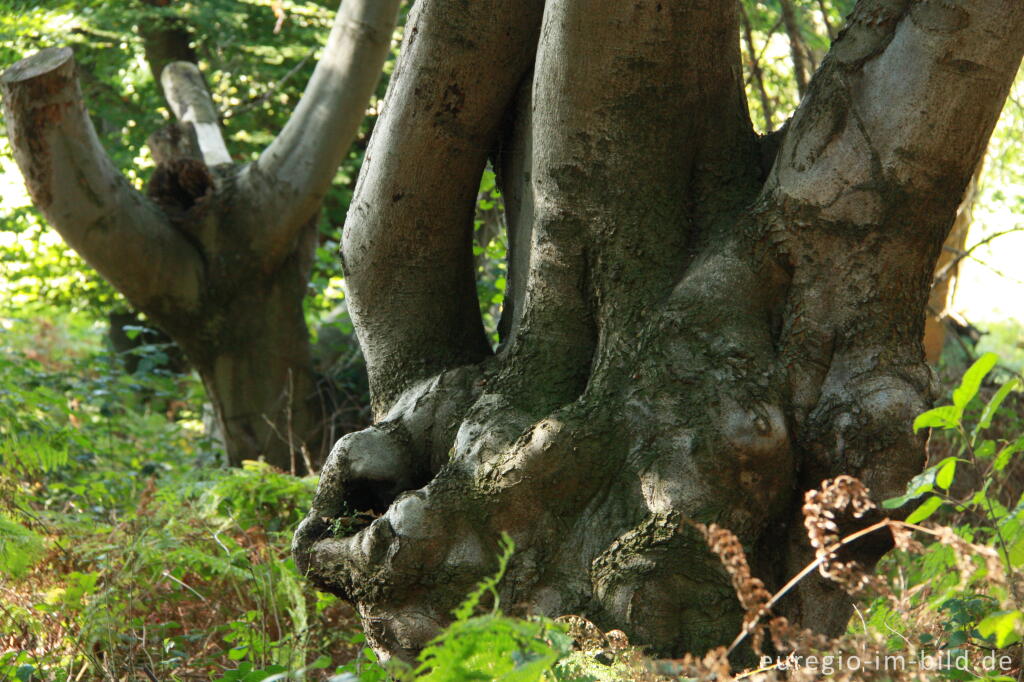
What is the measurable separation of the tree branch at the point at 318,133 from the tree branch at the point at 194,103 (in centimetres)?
102

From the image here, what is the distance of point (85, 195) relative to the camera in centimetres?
579

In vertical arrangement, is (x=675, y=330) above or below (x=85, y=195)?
below

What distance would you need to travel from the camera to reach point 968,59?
2600mm

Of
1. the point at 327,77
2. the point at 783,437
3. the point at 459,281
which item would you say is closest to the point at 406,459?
the point at 459,281

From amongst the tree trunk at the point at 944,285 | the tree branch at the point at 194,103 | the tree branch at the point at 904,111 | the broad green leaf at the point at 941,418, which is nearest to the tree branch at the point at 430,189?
the tree branch at the point at 904,111

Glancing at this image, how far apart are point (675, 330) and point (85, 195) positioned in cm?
438

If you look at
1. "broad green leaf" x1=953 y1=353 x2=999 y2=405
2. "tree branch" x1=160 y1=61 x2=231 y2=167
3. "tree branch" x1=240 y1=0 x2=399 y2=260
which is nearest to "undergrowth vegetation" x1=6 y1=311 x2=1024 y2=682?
"broad green leaf" x1=953 y1=353 x2=999 y2=405

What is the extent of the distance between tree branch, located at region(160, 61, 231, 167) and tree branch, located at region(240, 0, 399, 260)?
1.02 metres

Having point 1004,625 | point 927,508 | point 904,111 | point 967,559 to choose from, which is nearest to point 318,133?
point 904,111

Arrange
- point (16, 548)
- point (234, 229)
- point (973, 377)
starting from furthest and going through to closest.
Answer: point (234, 229) < point (16, 548) < point (973, 377)

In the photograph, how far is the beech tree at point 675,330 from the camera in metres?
2.64

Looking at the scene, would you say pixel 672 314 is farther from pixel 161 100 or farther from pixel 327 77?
pixel 161 100

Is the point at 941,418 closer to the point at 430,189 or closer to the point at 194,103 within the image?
the point at 430,189

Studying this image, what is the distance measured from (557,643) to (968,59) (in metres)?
1.94
